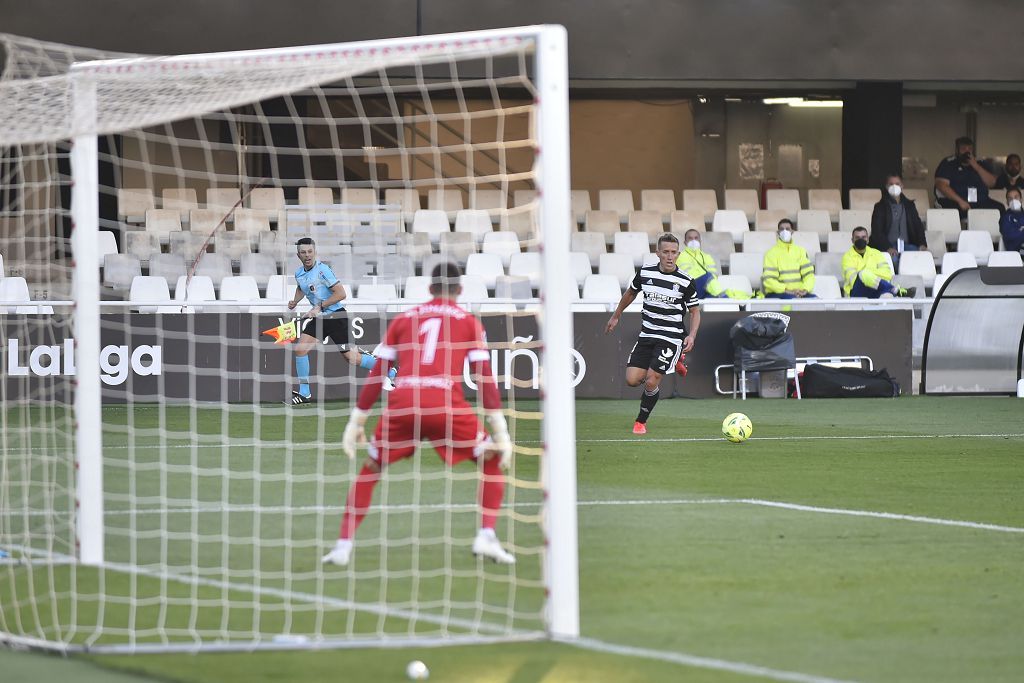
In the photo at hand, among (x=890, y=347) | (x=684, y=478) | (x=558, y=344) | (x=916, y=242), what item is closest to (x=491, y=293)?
(x=890, y=347)

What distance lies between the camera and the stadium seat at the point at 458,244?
1989 centimetres

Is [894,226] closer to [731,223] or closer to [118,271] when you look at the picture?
[731,223]

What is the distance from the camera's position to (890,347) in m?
19.4

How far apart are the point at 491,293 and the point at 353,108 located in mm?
7642

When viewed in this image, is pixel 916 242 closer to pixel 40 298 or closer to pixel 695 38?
pixel 695 38

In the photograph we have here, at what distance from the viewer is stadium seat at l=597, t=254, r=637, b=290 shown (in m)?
20.9

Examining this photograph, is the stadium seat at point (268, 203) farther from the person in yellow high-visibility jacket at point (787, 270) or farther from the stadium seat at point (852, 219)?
the stadium seat at point (852, 219)

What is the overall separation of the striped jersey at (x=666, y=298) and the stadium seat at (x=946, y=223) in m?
11.7

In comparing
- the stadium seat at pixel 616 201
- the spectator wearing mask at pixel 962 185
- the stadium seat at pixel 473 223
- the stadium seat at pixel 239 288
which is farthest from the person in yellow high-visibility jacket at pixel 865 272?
the stadium seat at pixel 239 288

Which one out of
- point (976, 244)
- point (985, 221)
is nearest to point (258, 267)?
point (976, 244)

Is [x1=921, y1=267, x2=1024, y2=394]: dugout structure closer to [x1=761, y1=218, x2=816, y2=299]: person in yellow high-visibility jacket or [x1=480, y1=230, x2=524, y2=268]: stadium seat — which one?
[x1=761, y1=218, x2=816, y2=299]: person in yellow high-visibility jacket

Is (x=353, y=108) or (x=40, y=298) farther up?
(x=353, y=108)

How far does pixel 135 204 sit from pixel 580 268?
6879mm

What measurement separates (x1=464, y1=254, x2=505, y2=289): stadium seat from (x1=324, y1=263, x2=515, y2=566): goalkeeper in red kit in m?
12.5
